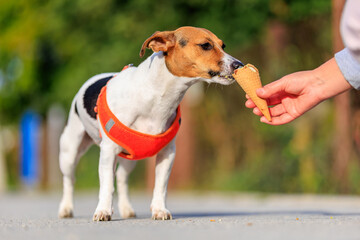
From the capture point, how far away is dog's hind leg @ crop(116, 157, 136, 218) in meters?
6.79

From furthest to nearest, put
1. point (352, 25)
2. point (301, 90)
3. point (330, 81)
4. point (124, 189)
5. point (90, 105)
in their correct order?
point (124, 189)
point (90, 105)
point (301, 90)
point (330, 81)
point (352, 25)

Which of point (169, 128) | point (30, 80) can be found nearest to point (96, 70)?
point (30, 80)

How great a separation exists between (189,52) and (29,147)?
58.2 feet

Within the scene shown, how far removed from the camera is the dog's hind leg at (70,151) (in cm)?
680

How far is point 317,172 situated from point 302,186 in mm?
482

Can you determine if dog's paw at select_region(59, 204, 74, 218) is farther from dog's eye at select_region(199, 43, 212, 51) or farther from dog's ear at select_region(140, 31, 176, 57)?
dog's eye at select_region(199, 43, 212, 51)

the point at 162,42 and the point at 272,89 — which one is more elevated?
the point at 162,42

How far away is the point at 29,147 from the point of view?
22766 millimetres

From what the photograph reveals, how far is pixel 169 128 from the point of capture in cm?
593

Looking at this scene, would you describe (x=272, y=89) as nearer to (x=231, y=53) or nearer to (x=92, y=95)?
(x=92, y=95)

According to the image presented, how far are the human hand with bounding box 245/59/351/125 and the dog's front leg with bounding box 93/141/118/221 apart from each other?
48.5 inches

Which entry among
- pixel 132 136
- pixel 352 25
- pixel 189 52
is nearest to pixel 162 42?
pixel 189 52

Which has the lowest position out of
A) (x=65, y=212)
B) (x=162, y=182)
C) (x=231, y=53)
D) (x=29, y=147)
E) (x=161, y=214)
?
(x=161, y=214)

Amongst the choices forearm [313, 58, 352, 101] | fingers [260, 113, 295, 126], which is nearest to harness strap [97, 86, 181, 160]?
fingers [260, 113, 295, 126]
